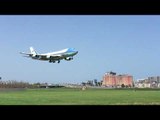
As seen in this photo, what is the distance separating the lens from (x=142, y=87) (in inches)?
2500
